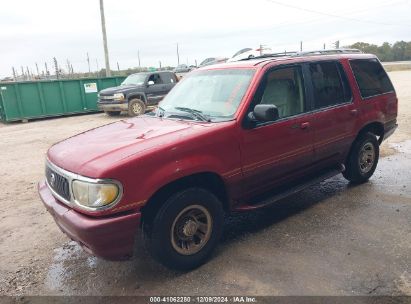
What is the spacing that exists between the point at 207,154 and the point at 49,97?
15.2m

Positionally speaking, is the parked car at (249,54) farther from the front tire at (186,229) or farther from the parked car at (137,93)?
the parked car at (137,93)

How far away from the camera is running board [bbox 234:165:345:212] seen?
12.3 ft

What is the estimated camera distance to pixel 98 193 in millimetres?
2771

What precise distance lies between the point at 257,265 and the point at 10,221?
3.38 m

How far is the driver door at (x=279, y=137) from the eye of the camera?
3631 millimetres

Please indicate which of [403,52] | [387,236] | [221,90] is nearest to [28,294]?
[221,90]

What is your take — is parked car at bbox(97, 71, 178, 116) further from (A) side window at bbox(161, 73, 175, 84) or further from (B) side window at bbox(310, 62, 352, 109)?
(B) side window at bbox(310, 62, 352, 109)

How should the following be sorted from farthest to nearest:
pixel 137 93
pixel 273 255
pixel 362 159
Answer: pixel 137 93
pixel 362 159
pixel 273 255

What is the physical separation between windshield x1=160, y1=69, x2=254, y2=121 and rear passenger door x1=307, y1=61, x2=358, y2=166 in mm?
952

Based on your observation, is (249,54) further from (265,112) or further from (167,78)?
(167,78)

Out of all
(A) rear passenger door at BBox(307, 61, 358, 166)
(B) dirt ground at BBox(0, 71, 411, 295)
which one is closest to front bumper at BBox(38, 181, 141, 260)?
(B) dirt ground at BBox(0, 71, 411, 295)

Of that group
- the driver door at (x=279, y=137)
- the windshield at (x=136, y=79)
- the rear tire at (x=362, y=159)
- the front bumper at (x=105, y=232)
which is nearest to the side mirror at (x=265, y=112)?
the driver door at (x=279, y=137)

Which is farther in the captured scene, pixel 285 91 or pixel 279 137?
pixel 285 91

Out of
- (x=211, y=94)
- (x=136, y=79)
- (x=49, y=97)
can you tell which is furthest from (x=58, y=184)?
(x=49, y=97)
